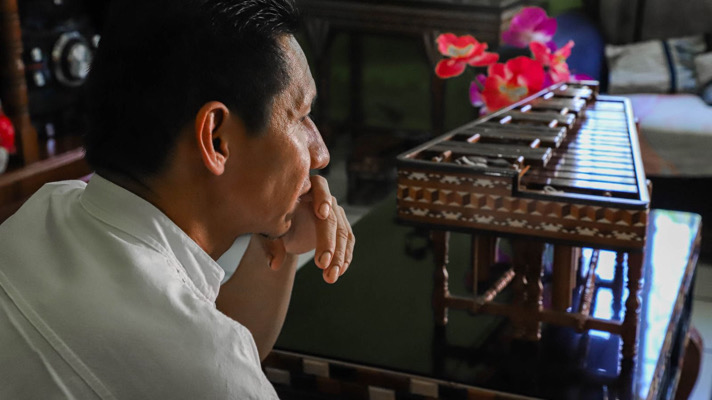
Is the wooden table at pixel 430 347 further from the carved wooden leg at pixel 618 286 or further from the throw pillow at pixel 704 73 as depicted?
the throw pillow at pixel 704 73

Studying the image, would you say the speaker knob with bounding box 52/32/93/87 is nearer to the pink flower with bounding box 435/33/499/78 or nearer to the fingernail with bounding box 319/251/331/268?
the pink flower with bounding box 435/33/499/78

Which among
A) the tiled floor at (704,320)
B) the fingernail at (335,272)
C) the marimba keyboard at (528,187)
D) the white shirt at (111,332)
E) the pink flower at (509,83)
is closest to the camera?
the white shirt at (111,332)

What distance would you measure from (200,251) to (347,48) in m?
3.82

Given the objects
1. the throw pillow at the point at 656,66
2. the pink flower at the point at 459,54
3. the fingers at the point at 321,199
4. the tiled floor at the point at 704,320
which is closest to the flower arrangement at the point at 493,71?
the pink flower at the point at 459,54

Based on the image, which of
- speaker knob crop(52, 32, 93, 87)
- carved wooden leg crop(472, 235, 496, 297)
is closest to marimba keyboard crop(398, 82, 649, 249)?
carved wooden leg crop(472, 235, 496, 297)

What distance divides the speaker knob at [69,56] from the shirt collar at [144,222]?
2.45 metres

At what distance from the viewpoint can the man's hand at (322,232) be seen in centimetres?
99

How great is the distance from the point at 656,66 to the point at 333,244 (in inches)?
114

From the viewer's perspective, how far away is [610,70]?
359 cm

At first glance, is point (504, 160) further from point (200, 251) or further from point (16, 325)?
point (16, 325)

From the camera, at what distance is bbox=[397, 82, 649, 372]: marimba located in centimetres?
117

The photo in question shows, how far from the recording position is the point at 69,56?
3055mm

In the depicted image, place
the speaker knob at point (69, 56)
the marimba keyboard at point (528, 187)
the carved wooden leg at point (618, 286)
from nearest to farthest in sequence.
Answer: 1. the marimba keyboard at point (528, 187)
2. the carved wooden leg at point (618, 286)
3. the speaker knob at point (69, 56)

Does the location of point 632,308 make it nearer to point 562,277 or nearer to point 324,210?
point 562,277
